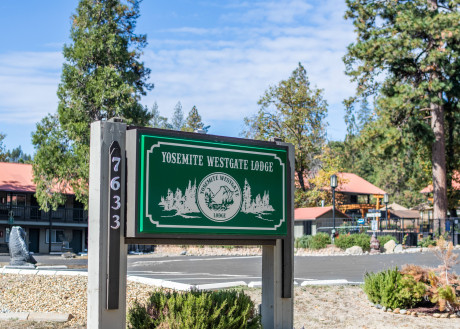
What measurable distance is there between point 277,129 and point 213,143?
43.1 m

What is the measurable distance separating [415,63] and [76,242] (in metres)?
31.4

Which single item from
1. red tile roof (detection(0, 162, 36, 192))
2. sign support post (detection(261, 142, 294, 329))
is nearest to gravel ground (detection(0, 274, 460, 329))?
sign support post (detection(261, 142, 294, 329))

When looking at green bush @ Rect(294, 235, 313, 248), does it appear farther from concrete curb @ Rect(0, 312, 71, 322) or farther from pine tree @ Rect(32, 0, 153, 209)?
concrete curb @ Rect(0, 312, 71, 322)

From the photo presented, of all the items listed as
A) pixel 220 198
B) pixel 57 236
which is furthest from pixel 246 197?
pixel 57 236

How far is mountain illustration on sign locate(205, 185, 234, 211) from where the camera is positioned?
7.16 m

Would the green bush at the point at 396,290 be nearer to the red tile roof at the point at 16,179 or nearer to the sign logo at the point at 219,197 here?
the sign logo at the point at 219,197

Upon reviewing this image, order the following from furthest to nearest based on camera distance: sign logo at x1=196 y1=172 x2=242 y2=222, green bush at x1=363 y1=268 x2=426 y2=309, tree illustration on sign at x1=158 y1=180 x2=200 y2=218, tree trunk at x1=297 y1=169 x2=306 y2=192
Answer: tree trunk at x1=297 y1=169 x2=306 y2=192 < green bush at x1=363 y1=268 x2=426 y2=309 < sign logo at x1=196 y1=172 x2=242 y2=222 < tree illustration on sign at x1=158 y1=180 x2=200 y2=218

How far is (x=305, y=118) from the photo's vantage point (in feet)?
163

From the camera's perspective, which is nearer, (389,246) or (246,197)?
(246,197)

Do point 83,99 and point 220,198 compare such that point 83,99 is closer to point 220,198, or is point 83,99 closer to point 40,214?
point 40,214

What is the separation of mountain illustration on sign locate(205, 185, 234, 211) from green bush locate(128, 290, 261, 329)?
3.43 ft

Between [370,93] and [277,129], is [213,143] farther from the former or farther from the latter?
[277,129]

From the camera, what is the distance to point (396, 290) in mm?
11234

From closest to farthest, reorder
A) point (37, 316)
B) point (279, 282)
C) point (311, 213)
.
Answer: point (279, 282), point (37, 316), point (311, 213)
